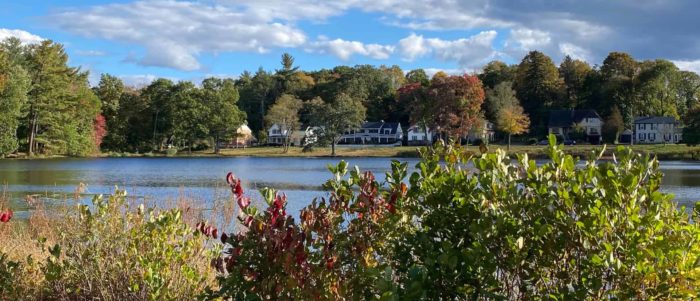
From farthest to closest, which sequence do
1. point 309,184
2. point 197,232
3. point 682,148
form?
point 682,148, point 309,184, point 197,232

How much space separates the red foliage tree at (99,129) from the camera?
8304 centimetres

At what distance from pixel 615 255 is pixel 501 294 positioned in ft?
2.16

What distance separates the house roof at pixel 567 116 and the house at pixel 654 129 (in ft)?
18.5

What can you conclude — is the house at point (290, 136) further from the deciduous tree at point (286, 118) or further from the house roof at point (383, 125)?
the house roof at point (383, 125)

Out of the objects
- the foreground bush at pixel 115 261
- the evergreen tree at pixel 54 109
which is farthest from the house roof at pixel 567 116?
the foreground bush at pixel 115 261

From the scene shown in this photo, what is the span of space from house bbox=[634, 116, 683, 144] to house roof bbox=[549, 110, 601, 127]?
565 centimetres

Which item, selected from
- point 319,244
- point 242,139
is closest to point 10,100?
point 242,139

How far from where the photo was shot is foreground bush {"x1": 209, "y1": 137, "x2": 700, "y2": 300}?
287cm

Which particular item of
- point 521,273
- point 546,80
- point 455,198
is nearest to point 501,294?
point 521,273

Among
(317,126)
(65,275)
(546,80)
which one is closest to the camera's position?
(65,275)

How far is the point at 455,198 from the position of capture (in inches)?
136

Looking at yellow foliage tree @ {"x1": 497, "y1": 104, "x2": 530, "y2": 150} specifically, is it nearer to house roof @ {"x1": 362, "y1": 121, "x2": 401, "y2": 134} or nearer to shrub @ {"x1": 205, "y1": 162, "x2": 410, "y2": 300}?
house roof @ {"x1": 362, "y1": 121, "x2": 401, "y2": 134}

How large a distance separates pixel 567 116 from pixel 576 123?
2485mm

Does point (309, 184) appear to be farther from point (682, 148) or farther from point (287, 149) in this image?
point (287, 149)
